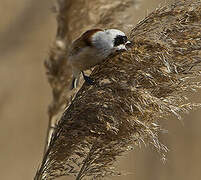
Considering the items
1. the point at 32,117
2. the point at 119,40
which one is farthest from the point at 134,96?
the point at 32,117

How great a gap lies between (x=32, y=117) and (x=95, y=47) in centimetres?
175

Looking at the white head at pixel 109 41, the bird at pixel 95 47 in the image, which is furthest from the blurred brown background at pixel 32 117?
the white head at pixel 109 41

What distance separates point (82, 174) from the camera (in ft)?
5.65

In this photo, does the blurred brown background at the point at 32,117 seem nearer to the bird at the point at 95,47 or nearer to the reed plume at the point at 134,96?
the bird at the point at 95,47

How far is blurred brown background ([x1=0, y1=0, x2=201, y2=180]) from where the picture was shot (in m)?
3.24

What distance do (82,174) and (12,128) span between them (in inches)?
67.0

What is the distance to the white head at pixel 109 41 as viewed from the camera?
1.69 m

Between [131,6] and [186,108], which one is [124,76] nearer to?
[186,108]

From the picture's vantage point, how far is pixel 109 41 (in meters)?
1.78

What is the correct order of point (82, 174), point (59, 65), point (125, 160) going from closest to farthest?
1. point (82, 174)
2. point (59, 65)
3. point (125, 160)

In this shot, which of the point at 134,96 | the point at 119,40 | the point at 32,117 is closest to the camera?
the point at 134,96

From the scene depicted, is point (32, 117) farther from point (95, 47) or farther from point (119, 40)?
point (119, 40)

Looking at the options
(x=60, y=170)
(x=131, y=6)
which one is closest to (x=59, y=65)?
(x=131, y=6)

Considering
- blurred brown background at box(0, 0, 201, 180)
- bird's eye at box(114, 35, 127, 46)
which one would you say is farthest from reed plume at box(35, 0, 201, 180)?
blurred brown background at box(0, 0, 201, 180)
